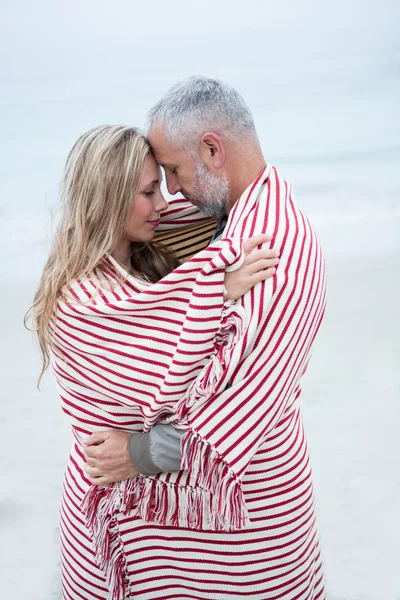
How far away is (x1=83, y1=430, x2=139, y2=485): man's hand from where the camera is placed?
1436mm

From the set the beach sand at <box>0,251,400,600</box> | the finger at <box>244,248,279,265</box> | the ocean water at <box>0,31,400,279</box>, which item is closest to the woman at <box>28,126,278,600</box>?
the finger at <box>244,248,279,265</box>

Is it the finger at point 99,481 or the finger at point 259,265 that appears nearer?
the finger at point 259,265

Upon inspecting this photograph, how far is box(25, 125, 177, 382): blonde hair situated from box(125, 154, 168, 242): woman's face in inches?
0.7

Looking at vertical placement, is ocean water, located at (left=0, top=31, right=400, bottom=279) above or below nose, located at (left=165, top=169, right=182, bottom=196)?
below

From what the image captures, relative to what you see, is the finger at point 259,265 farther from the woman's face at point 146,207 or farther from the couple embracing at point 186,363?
the woman's face at point 146,207

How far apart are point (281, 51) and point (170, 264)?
6.19m

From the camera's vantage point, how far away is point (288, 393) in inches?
56.0

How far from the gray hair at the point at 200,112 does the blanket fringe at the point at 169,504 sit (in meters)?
0.57

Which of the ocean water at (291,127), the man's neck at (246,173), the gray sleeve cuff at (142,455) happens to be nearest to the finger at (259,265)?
the man's neck at (246,173)

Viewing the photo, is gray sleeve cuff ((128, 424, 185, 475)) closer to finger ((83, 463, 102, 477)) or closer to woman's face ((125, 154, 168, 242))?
finger ((83, 463, 102, 477))

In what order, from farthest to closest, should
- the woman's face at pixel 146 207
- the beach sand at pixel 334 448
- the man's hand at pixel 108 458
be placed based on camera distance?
the beach sand at pixel 334 448, the woman's face at pixel 146 207, the man's hand at pixel 108 458

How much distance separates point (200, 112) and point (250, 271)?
35cm

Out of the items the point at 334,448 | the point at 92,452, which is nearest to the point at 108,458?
the point at 92,452

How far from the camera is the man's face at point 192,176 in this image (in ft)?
4.99
